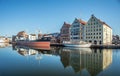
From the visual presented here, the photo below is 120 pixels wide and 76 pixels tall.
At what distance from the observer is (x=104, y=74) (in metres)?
11.6

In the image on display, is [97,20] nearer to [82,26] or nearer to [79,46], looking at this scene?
[82,26]

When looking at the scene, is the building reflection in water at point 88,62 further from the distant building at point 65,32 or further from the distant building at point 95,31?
the distant building at point 65,32

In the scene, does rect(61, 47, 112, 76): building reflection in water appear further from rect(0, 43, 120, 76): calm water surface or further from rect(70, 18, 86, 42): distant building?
rect(70, 18, 86, 42): distant building

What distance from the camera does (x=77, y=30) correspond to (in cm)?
5381

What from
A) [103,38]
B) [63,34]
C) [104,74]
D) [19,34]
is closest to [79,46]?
[103,38]

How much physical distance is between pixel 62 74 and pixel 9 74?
3.64 meters

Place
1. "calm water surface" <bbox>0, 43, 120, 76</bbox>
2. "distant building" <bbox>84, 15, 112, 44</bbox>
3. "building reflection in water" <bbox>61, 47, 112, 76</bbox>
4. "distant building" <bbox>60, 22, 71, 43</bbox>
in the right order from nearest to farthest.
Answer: "calm water surface" <bbox>0, 43, 120, 76</bbox>, "building reflection in water" <bbox>61, 47, 112, 76</bbox>, "distant building" <bbox>84, 15, 112, 44</bbox>, "distant building" <bbox>60, 22, 71, 43</bbox>

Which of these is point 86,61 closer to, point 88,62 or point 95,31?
point 88,62

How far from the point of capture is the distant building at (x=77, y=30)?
2081 inches

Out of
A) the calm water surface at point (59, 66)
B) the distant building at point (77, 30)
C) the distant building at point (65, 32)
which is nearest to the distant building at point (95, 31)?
the distant building at point (77, 30)

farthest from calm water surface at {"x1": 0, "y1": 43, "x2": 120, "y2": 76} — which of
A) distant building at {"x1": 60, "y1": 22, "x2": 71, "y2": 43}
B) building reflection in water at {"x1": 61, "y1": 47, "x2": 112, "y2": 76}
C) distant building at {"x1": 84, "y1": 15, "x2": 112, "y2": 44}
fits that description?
distant building at {"x1": 60, "y1": 22, "x2": 71, "y2": 43}

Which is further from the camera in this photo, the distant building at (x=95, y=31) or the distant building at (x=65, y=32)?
the distant building at (x=65, y=32)

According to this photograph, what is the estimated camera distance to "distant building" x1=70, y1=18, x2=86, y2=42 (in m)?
52.9

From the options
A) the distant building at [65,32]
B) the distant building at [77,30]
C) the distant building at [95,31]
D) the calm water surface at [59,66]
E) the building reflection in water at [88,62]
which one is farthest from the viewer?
the distant building at [65,32]
